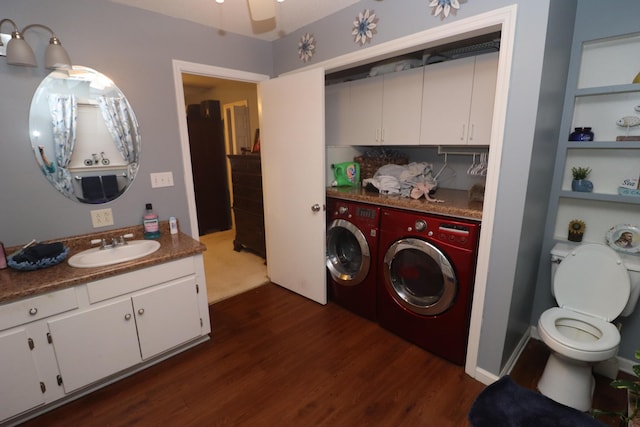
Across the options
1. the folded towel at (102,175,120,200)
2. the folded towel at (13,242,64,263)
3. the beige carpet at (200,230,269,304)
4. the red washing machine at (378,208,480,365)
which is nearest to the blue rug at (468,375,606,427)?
the red washing machine at (378,208,480,365)

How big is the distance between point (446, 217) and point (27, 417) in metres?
2.62

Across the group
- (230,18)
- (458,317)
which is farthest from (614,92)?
(230,18)

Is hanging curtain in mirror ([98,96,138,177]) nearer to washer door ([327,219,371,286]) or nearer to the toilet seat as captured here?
washer door ([327,219,371,286])

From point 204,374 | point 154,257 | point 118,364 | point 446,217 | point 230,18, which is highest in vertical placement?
point 230,18

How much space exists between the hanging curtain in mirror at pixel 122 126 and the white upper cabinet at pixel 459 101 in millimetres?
2112

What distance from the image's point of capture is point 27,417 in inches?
63.5

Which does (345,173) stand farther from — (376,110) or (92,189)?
(92,189)

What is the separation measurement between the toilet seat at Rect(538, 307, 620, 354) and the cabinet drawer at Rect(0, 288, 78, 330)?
102 inches

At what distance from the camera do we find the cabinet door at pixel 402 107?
225 centimetres

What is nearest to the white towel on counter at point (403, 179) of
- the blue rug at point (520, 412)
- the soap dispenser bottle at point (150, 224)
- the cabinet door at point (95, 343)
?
the blue rug at point (520, 412)

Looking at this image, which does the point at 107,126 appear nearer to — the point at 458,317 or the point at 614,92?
the point at 458,317

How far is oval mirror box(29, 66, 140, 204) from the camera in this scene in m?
1.82

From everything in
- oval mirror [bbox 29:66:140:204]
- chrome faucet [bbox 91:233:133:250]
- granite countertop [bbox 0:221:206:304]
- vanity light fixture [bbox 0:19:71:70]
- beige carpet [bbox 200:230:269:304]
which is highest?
vanity light fixture [bbox 0:19:71:70]

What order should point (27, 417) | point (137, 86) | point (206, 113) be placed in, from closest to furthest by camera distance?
point (27, 417) → point (137, 86) → point (206, 113)
